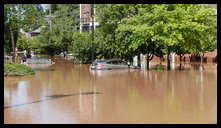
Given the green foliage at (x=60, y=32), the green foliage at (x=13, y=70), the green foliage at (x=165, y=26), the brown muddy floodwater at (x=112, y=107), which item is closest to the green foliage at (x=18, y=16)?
the green foliage at (x=13, y=70)

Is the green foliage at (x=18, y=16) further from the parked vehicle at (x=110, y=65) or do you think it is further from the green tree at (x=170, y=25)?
the parked vehicle at (x=110, y=65)

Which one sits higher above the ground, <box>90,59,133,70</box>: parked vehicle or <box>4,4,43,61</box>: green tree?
<box>4,4,43,61</box>: green tree

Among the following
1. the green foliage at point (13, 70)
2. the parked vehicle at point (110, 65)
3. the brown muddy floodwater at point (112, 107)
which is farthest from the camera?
the parked vehicle at point (110, 65)

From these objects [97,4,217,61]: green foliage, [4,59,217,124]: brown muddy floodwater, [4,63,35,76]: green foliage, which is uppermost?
[97,4,217,61]: green foliage

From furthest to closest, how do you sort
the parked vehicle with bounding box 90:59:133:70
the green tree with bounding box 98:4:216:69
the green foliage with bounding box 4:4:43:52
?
the parked vehicle with bounding box 90:59:133:70
the green foliage with bounding box 4:4:43:52
the green tree with bounding box 98:4:216:69

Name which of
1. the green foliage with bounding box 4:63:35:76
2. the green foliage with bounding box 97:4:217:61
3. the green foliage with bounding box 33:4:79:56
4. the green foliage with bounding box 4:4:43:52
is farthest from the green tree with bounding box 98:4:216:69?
the green foliage with bounding box 33:4:79:56

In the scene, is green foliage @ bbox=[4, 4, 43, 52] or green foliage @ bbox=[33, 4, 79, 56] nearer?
green foliage @ bbox=[4, 4, 43, 52]

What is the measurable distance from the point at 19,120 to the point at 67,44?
6318 centimetres

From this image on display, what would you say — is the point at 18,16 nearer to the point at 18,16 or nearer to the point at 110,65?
the point at 18,16

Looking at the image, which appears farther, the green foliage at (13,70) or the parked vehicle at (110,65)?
the parked vehicle at (110,65)

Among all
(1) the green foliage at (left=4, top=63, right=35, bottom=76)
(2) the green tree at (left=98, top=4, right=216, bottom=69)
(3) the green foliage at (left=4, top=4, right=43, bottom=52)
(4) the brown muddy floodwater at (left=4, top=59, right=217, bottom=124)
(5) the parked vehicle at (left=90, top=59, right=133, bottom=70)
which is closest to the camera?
(4) the brown muddy floodwater at (left=4, top=59, right=217, bottom=124)

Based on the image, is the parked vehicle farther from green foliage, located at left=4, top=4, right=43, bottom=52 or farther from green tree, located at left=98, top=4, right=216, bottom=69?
green foliage, located at left=4, top=4, right=43, bottom=52

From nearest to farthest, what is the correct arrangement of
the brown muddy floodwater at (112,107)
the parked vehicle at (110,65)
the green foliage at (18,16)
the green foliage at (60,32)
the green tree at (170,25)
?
the brown muddy floodwater at (112,107) → the green tree at (170,25) → the green foliage at (18,16) → the parked vehicle at (110,65) → the green foliage at (60,32)
